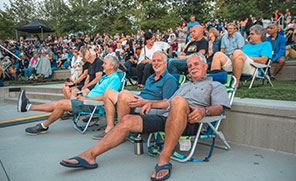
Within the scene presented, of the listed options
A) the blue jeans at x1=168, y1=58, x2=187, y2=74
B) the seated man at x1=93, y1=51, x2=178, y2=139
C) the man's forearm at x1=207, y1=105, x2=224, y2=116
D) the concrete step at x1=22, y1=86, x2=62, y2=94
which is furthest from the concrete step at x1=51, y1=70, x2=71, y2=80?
the man's forearm at x1=207, y1=105, x2=224, y2=116

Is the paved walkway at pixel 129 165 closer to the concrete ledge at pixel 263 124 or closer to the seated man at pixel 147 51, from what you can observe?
the concrete ledge at pixel 263 124

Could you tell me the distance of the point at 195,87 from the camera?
129 inches

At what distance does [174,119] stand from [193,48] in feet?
8.16

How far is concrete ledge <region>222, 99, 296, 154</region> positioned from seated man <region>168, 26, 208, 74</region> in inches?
54.9

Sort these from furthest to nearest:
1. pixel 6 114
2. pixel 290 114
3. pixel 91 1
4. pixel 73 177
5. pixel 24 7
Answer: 1. pixel 24 7
2. pixel 91 1
3. pixel 6 114
4. pixel 290 114
5. pixel 73 177

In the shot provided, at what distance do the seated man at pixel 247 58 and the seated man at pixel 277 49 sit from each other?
1.13 metres

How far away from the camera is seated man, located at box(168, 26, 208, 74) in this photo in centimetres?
475

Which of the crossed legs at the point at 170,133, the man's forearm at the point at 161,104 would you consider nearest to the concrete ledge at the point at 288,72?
the man's forearm at the point at 161,104

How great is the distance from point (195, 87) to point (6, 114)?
212 inches

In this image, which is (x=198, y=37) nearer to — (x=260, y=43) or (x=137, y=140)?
(x=260, y=43)

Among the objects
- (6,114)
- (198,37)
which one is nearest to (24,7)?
(6,114)

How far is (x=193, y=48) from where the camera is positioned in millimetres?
4953

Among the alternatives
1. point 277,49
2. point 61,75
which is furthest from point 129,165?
point 61,75

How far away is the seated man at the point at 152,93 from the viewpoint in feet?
11.7
